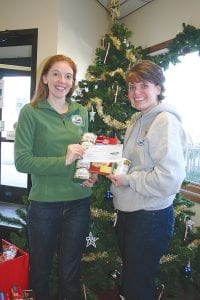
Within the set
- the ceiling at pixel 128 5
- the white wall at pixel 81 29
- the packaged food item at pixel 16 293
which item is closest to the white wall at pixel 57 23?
the white wall at pixel 81 29

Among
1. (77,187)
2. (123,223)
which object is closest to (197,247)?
(123,223)

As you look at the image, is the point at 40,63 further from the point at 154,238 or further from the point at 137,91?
the point at 154,238

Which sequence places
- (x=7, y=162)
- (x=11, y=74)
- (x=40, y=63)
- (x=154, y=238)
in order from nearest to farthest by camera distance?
(x=154, y=238), (x=40, y=63), (x=11, y=74), (x=7, y=162)

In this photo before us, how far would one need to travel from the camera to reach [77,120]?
1547mm

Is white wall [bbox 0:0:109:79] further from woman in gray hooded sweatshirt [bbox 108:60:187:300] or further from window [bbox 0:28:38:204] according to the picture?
woman in gray hooded sweatshirt [bbox 108:60:187:300]

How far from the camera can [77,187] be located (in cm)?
149

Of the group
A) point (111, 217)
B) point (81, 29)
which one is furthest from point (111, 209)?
point (81, 29)

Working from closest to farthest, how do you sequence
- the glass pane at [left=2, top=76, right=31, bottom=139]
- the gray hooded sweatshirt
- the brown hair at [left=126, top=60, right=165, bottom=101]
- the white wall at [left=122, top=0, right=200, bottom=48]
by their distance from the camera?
1. the gray hooded sweatshirt
2. the brown hair at [left=126, top=60, right=165, bottom=101]
3. the white wall at [left=122, top=0, right=200, bottom=48]
4. the glass pane at [left=2, top=76, right=31, bottom=139]

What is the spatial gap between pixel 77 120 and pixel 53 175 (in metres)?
0.31

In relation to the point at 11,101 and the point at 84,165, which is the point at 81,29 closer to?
the point at 11,101

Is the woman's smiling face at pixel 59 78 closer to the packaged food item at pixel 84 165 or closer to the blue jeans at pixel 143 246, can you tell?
the packaged food item at pixel 84 165

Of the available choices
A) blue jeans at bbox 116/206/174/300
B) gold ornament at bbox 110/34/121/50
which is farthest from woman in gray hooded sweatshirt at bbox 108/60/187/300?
gold ornament at bbox 110/34/121/50

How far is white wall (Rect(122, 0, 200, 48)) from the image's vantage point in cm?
235

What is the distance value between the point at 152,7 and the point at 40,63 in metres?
1.15
